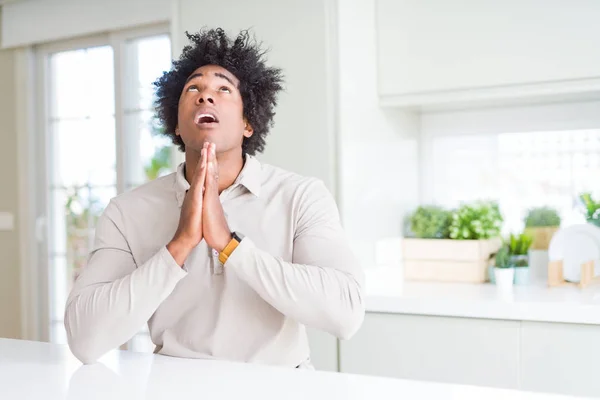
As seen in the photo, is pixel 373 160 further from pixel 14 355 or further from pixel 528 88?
pixel 14 355

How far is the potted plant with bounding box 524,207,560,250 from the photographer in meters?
2.80

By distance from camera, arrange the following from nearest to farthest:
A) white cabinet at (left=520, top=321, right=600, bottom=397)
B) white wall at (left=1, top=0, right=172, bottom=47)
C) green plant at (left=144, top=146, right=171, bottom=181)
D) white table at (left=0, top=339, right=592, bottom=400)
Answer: white table at (left=0, top=339, right=592, bottom=400)
white cabinet at (left=520, top=321, right=600, bottom=397)
white wall at (left=1, top=0, right=172, bottom=47)
green plant at (left=144, top=146, right=171, bottom=181)

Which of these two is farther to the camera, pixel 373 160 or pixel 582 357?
pixel 373 160

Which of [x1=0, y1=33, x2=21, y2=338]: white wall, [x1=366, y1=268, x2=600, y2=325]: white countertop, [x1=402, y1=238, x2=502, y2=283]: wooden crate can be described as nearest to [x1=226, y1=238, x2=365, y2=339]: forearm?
[x1=366, y1=268, x2=600, y2=325]: white countertop

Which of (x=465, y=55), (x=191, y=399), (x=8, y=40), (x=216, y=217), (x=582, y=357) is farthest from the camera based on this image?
(x=8, y=40)

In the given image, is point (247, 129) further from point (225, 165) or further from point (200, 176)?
point (200, 176)

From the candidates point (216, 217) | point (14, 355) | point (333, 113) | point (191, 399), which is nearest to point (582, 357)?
point (333, 113)

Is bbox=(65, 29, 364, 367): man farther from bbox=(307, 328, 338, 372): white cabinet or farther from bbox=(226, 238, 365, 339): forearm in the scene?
bbox=(307, 328, 338, 372): white cabinet

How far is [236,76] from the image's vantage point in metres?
1.72

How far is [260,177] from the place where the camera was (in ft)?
5.63

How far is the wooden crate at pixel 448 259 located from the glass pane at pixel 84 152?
5.34 ft

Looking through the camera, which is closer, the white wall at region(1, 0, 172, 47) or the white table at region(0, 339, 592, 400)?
the white table at region(0, 339, 592, 400)

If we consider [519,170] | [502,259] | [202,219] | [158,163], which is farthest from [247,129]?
[158,163]

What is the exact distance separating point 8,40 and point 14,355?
2.60m
